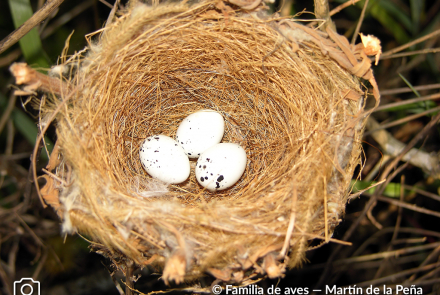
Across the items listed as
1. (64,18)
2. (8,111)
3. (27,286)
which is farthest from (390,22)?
(27,286)

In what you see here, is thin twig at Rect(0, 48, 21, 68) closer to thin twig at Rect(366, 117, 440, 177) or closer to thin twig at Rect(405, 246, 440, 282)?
thin twig at Rect(366, 117, 440, 177)

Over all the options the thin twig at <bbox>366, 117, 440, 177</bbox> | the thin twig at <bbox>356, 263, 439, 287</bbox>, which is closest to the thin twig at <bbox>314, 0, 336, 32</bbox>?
the thin twig at <bbox>366, 117, 440, 177</bbox>

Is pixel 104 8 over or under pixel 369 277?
over

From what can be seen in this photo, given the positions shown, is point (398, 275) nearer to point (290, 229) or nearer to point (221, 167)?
point (290, 229)

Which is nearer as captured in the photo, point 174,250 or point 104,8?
point 174,250

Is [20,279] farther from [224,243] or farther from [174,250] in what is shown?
[224,243]

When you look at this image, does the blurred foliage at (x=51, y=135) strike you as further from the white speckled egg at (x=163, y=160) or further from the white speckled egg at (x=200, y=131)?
the white speckled egg at (x=200, y=131)

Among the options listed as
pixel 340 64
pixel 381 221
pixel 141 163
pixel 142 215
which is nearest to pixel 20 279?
pixel 141 163
